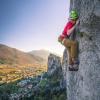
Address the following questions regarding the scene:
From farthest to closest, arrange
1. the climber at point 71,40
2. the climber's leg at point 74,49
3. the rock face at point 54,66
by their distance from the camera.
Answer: the rock face at point 54,66, the climber's leg at point 74,49, the climber at point 71,40

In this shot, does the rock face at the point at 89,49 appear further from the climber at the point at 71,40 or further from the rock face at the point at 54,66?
the rock face at the point at 54,66

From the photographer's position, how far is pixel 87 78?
17.0m

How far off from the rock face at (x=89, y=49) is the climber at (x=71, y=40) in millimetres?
276

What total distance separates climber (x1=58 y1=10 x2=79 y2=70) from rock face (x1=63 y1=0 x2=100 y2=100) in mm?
276

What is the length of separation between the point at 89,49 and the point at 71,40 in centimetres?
122

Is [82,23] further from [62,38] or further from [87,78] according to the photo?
[87,78]

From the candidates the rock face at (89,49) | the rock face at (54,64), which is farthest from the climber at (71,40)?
the rock face at (54,64)

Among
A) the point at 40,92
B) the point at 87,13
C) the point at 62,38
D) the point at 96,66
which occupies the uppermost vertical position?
the point at 87,13

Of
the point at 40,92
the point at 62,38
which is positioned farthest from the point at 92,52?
the point at 40,92

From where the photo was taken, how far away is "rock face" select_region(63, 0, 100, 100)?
1611cm

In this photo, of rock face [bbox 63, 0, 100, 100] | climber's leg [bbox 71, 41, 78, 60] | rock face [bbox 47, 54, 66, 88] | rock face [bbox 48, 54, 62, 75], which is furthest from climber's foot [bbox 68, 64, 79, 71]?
rock face [bbox 48, 54, 62, 75]

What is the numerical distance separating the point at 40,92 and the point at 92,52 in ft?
112

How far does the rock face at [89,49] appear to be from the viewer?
1611 centimetres

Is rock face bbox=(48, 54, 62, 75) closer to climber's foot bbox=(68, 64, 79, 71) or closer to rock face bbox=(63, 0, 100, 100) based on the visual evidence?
climber's foot bbox=(68, 64, 79, 71)
